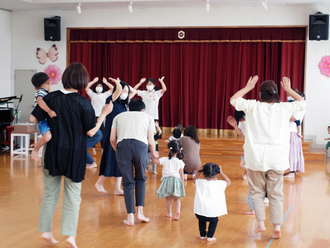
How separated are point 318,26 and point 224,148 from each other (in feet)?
11.4

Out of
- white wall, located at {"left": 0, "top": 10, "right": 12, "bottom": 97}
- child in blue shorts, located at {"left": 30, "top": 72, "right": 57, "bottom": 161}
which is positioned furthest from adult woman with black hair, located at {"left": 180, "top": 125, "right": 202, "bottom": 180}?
white wall, located at {"left": 0, "top": 10, "right": 12, "bottom": 97}

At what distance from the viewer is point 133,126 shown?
3469 millimetres

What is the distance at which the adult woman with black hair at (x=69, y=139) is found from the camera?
2.79 m

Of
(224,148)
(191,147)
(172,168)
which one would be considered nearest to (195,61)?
(224,148)

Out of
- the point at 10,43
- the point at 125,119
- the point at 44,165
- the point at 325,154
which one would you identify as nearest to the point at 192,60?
the point at 325,154

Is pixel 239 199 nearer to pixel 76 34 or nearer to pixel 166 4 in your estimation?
pixel 166 4

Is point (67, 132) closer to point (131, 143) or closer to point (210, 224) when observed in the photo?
point (131, 143)

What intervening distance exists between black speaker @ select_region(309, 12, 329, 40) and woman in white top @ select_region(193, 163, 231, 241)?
21.5 feet

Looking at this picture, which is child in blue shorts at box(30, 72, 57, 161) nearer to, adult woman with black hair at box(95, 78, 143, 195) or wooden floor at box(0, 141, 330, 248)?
wooden floor at box(0, 141, 330, 248)

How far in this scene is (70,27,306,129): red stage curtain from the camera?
30.8 ft

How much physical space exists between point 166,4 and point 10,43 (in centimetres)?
444

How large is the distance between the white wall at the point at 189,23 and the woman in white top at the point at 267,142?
6.11 meters

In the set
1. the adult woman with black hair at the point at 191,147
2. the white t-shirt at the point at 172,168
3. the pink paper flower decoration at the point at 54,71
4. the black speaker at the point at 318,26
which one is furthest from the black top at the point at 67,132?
the pink paper flower decoration at the point at 54,71

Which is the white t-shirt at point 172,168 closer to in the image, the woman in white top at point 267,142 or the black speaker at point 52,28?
the woman in white top at point 267,142
